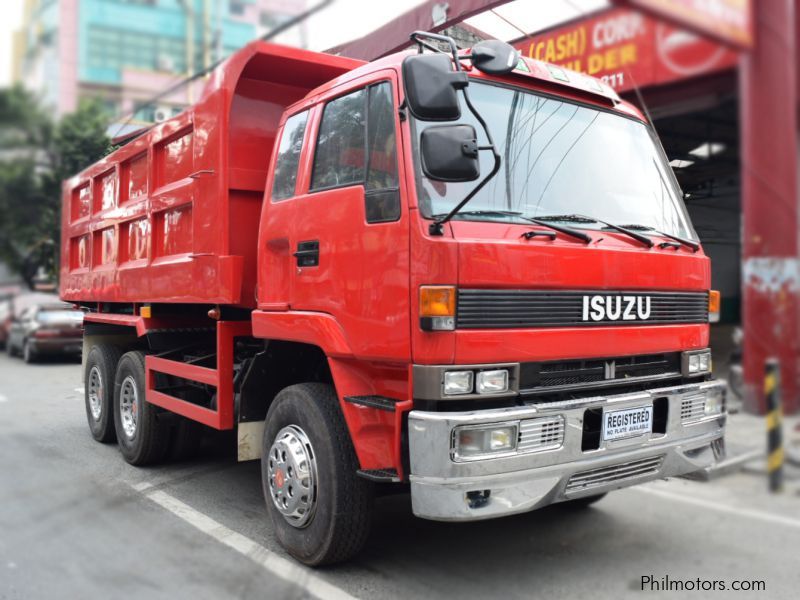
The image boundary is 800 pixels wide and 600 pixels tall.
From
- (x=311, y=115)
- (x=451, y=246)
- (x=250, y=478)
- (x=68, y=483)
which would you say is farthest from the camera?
(x=250, y=478)

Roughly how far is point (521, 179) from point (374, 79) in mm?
865

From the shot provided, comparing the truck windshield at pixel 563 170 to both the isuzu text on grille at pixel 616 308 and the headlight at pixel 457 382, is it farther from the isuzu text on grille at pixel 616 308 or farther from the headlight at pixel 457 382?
the headlight at pixel 457 382

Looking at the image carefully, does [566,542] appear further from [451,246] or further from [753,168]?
[753,168]

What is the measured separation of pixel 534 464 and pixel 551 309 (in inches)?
26.8

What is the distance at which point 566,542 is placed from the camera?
12.9 ft

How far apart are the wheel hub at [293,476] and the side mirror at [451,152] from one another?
154cm

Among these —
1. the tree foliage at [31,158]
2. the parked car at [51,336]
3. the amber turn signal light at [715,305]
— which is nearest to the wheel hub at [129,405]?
the parked car at [51,336]

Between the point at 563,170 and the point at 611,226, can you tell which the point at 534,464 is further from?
A: the point at 563,170

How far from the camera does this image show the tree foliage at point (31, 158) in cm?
114

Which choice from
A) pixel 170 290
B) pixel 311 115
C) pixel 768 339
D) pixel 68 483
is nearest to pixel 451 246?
pixel 311 115

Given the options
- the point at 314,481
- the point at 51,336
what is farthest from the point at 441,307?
the point at 51,336

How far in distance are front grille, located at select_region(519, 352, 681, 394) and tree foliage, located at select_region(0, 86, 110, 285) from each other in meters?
2.08

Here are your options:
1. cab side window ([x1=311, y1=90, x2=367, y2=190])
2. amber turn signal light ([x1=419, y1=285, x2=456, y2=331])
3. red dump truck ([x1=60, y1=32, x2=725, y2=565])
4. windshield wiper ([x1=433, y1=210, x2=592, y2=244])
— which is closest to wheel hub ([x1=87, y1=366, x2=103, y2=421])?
red dump truck ([x1=60, y1=32, x2=725, y2=565])

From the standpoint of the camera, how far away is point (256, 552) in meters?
3.66
